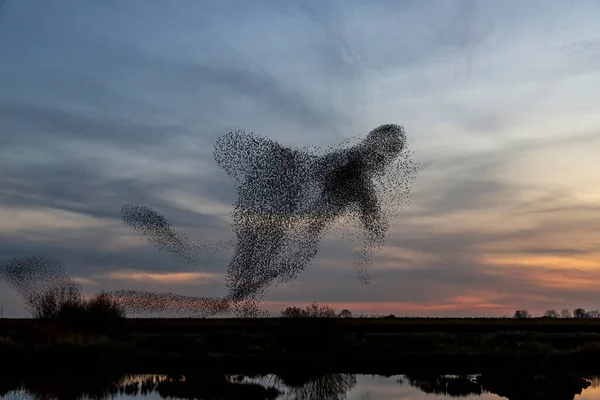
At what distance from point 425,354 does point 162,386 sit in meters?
20.2

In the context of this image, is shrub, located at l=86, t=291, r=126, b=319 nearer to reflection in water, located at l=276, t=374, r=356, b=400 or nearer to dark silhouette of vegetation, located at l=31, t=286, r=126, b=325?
dark silhouette of vegetation, located at l=31, t=286, r=126, b=325

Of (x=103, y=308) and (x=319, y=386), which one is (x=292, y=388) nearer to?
(x=319, y=386)

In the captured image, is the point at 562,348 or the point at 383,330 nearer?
the point at 562,348

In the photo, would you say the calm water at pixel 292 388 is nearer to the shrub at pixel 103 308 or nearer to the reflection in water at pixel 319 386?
the reflection in water at pixel 319 386

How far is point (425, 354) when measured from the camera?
48188mm

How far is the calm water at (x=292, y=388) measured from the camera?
31.7 m

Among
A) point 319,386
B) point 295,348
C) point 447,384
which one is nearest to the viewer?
point 319,386

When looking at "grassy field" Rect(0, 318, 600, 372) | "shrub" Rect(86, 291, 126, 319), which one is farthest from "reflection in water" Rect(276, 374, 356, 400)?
"shrub" Rect(86, 291, 126, 319)

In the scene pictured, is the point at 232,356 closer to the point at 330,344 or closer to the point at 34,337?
the point at 330,344

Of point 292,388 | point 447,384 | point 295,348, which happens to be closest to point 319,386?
point 292,388

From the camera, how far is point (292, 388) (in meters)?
34.6

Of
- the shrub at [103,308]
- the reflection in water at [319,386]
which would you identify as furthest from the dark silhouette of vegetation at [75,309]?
the reflection in water at [319,386]

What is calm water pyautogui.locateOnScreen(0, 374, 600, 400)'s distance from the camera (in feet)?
104

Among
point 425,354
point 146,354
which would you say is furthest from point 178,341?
point 425,354
